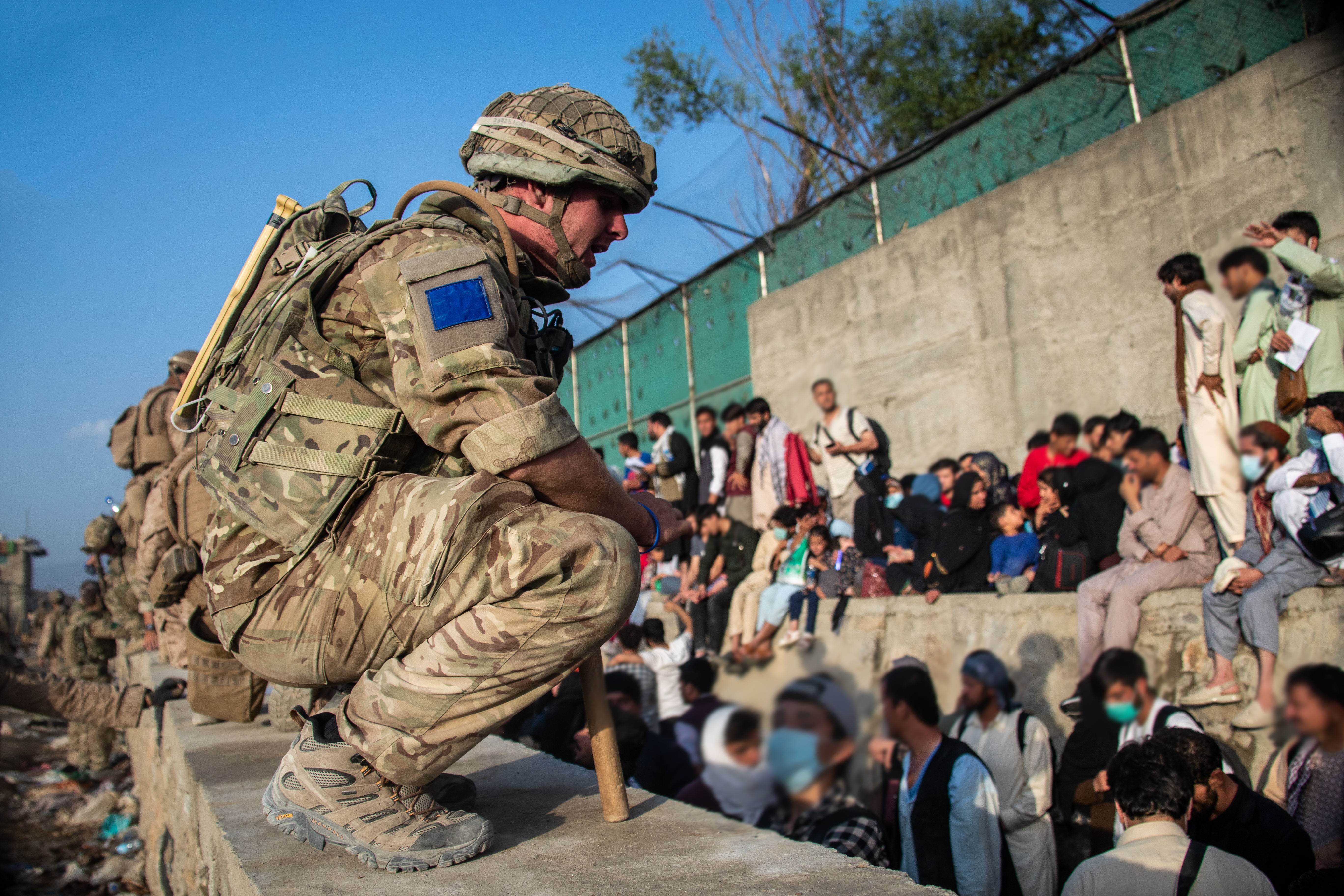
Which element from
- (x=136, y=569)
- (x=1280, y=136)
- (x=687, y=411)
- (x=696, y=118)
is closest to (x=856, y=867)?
(x=136, y=569)

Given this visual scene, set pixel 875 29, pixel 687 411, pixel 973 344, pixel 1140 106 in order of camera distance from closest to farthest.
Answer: pixel 1140 106 < pixel 973 344 < pixel 687 411 < pixel 875 29

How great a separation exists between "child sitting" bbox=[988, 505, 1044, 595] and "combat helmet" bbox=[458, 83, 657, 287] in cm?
423

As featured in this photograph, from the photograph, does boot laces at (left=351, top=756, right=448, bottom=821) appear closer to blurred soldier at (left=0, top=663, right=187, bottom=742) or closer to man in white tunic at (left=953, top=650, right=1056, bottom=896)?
man in white tunic at (left=953, top=650, right=1056, bottom=896)

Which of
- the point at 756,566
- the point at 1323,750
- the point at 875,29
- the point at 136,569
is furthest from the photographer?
the point at 875,29

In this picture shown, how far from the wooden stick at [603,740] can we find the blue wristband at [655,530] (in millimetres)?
270

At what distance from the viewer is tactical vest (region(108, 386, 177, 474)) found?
5344 millimetres

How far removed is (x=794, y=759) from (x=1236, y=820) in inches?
111

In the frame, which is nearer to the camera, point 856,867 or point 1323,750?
point 856,867

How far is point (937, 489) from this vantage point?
7.11 m

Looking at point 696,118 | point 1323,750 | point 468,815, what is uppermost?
point 696,118

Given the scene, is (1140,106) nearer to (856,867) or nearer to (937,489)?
(937,489)

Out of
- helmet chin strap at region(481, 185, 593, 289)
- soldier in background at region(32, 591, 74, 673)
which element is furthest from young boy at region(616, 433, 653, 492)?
soldier in background at region(32, 591, 74, 673)

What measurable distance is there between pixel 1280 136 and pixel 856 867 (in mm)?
6107

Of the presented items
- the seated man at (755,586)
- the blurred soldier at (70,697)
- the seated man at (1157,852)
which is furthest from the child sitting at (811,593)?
the blurred soldier at (70,697)
